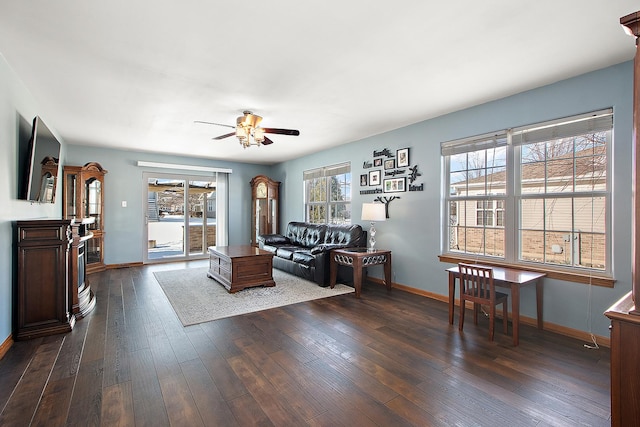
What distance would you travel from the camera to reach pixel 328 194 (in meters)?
6.25

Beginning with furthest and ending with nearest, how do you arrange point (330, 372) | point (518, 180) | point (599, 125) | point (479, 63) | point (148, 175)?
1. point (148, 175)
2. point (518, 180)
3. point (599, 125)
4. point (479, 63)
5. point (330, 372)

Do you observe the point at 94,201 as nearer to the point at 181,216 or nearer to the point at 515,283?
the point at 181,216

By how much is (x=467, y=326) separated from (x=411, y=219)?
1.71m

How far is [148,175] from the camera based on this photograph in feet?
21.5

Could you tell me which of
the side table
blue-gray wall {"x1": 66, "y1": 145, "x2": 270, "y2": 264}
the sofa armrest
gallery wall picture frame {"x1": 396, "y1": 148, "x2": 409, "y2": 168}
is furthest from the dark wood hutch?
gallery wall picture frame {"x1": 396, "y1": 148, "x2": 409, "y2": 168}

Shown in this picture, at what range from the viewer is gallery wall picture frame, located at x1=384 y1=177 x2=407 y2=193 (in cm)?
451

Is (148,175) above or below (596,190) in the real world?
above

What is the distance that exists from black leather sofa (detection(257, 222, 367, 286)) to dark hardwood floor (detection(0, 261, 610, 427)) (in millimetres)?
1406

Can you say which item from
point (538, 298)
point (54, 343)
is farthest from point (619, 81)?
point (54, 343)

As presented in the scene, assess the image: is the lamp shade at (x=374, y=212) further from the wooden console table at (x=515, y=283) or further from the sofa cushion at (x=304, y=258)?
the wooden console table at (x=515, y=283)

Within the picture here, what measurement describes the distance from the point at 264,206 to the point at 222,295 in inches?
148

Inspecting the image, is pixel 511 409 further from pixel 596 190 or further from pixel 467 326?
pixel 596 190

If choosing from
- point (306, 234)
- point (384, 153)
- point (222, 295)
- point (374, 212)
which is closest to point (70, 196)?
point (222, 295)

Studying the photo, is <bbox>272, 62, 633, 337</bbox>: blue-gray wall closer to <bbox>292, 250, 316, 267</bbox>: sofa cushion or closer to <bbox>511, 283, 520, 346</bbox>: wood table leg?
<bbox>511, 283, 520, 346</bbox>: wood table leg
